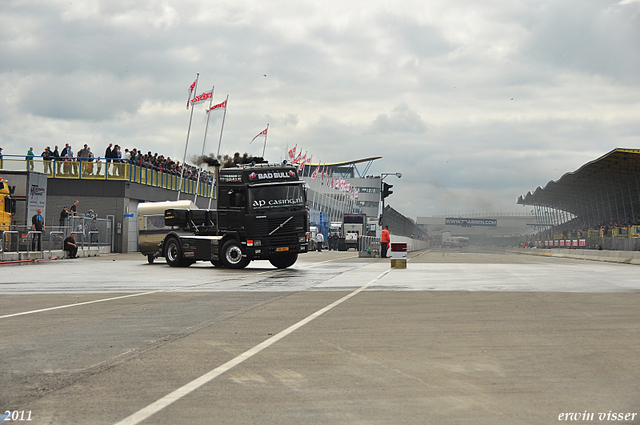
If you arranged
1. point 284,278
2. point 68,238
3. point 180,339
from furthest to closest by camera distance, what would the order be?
point 68,238, point 284,278, point 180,339

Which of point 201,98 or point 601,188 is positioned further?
point 601,188

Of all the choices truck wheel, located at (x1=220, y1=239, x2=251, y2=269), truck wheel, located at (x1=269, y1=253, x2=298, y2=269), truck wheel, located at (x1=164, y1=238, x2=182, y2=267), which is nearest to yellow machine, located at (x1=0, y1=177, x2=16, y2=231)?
truck wheel, located at (x1=164, y1=238, x2=182, y2=267)

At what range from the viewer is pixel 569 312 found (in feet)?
34.7

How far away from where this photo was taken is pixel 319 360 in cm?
650

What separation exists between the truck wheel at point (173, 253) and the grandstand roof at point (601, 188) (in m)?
44.2

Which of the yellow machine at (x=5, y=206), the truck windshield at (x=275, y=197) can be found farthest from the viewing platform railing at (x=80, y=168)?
the truck windshield at (x=275, y=197)

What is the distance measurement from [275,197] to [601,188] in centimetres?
6750

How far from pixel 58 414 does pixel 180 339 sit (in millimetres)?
3162

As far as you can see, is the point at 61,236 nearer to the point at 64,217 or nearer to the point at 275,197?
the point at 64,217

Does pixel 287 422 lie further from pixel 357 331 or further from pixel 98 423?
pixel 357 331

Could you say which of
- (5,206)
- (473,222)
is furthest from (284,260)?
(473,222)

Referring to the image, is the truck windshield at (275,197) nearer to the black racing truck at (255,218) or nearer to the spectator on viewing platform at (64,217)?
the black racing truck at (255,218)

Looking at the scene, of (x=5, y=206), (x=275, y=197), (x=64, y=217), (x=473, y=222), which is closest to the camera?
(x=275, y=197)

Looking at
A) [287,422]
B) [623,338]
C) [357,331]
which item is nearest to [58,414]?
[287,422]
